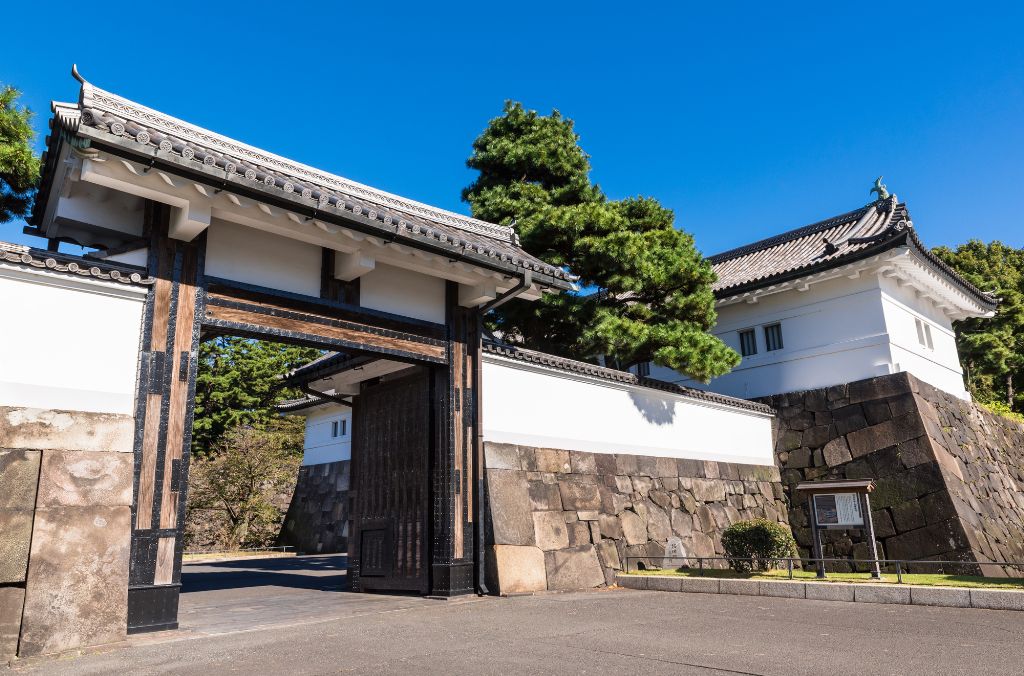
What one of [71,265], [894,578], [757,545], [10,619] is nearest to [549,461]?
[757,545]

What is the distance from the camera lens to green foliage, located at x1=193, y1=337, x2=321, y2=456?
91.2 feet

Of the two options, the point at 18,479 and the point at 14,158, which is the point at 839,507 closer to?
the point at 18,479

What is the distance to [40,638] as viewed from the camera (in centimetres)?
587

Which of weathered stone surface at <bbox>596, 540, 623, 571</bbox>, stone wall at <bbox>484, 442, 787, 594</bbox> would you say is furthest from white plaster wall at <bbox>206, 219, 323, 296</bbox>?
weathered stone surface at <bbox>596, 540, 623, 571</bbox>

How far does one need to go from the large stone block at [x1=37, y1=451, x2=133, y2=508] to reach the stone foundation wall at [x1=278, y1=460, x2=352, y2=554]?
15927 millimetres

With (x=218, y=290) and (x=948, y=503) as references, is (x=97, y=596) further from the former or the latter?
(x=948, y=503)

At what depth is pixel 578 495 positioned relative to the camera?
11.8m

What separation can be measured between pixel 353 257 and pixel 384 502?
4.33m

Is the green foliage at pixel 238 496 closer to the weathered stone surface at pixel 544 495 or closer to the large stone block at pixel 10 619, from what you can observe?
the weathered stone surface at pixel 544 495

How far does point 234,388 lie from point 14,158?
17734 mm

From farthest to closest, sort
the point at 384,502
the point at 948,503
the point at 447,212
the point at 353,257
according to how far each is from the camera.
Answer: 1. the point at 948,503
2. the point at 447,212
3. the point at 384,502
4. the point at 353,257

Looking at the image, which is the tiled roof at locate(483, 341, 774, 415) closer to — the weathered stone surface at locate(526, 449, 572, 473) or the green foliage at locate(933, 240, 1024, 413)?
the weathered stone surface at locate(526, 449, 572, 473)

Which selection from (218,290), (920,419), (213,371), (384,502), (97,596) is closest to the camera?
(97,596)

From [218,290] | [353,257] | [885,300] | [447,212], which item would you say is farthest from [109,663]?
[885,300]
